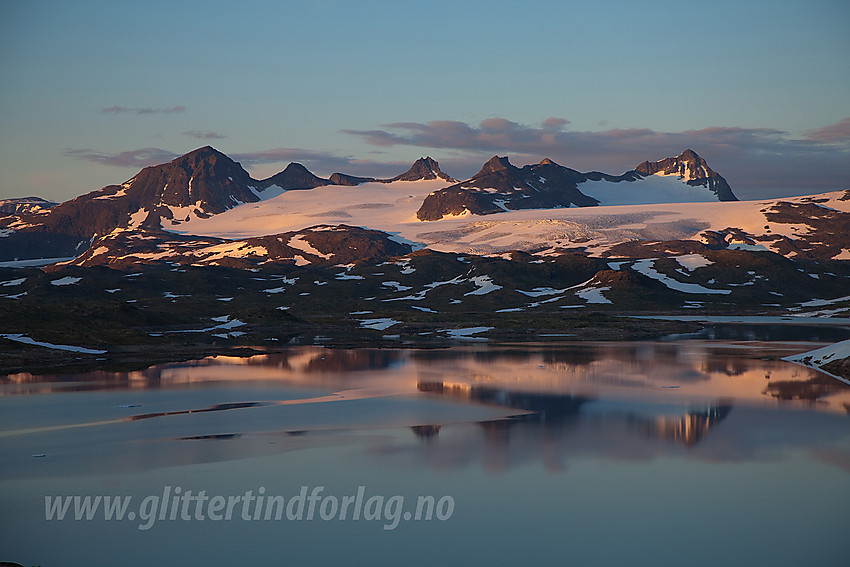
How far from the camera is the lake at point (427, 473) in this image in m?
18.4

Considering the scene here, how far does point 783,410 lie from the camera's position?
3519 cm

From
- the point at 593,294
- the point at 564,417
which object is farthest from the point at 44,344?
the point at 593,294

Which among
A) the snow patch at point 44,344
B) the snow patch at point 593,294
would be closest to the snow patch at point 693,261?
the snow patch at point 593,294

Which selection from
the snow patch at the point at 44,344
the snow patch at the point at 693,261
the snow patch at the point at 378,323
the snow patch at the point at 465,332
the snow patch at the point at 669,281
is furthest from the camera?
the snow patch at the point at 693,261

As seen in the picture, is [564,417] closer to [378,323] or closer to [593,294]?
[378,323]

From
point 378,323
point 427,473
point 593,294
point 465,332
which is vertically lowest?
point 593,294

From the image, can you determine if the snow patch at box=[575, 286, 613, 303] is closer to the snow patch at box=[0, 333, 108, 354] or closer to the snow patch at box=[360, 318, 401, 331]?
the snow patch at box=[360, 318, 401, 331]

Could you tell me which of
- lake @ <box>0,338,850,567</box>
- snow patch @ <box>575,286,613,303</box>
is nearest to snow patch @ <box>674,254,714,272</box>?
snow patch @ <box>575,286,613,303</box>

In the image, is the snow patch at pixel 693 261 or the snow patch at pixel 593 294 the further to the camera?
the snow patch at pixel 693 261

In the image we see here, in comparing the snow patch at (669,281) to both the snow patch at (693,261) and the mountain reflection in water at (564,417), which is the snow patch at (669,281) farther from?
the mountain reflection in water at (564,417)

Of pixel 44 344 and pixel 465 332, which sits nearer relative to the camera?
pixel 44 344

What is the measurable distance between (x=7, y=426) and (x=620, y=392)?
28.6 metres

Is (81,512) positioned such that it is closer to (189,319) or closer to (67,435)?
(67,435)

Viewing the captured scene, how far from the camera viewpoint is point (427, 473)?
2444 centimetres
